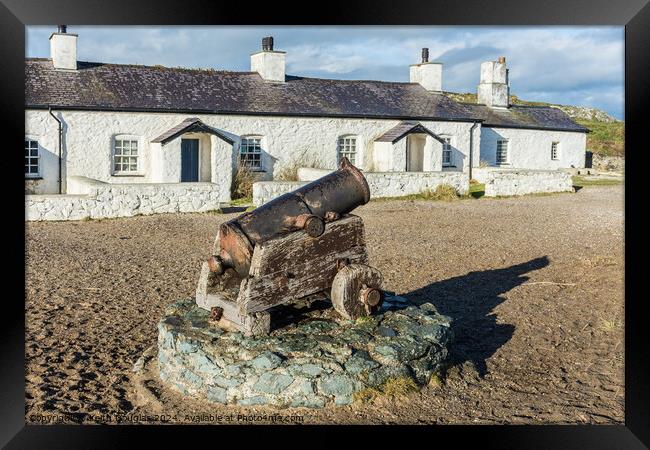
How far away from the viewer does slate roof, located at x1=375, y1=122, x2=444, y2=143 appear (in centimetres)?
2016

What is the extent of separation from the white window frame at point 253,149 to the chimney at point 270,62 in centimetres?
257

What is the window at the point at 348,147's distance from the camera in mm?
20672

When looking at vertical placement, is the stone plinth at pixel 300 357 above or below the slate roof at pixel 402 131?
below

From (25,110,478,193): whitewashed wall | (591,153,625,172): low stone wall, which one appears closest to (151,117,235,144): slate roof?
(25,110,478,193): whitewashed wall

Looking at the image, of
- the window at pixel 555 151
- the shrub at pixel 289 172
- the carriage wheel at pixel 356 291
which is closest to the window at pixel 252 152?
the shrub at pixel 289 172

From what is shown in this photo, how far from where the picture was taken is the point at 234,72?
20969 mm

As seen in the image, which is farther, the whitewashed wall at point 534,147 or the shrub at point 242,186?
the whitewashed wall at point 534,147

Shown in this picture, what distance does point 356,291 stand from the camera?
18.2 feet

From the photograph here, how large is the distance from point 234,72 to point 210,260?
53.0ft

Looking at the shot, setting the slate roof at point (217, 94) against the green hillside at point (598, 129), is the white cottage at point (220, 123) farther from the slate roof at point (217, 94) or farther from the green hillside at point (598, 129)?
the green hillside at point (598, 129)

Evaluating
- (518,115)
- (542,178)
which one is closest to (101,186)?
(542,178)

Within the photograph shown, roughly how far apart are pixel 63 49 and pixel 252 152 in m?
5.54

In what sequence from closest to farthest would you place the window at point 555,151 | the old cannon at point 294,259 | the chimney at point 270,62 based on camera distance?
1. the old cannon at point 294,259
2. the chimney at point 270,62
3. the window at point 555,151

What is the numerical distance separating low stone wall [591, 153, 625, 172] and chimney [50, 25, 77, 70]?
68.0ft
